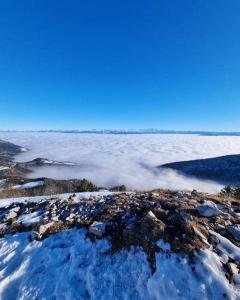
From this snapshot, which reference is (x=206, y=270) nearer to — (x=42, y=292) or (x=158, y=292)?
(x=158, y=292)

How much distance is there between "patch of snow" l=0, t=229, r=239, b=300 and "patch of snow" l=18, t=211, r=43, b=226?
1835 millimetres

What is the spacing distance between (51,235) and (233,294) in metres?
5.91

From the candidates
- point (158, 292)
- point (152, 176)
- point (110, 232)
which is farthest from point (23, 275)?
point (152, 176)

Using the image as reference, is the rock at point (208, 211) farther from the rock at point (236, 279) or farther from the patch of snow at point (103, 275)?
the rock at point (236, 279)

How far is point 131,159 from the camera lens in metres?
191

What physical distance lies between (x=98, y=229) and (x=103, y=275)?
5.53 feet

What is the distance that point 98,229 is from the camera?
7785 millimetres

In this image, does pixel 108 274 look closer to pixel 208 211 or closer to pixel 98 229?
pixel 98 229

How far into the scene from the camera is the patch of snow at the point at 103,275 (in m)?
5.56

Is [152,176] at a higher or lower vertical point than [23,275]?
lower

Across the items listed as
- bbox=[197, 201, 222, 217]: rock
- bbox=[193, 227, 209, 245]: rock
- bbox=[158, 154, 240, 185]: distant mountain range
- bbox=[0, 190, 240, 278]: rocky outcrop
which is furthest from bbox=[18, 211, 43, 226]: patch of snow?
bbox=[158, 154, 240, 185]: distant mountain range

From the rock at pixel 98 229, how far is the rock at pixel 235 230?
4057 millimetres

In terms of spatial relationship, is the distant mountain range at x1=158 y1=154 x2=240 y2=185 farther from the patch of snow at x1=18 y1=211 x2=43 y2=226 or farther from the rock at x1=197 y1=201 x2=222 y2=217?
the patch of snow at x1=18 y1=211 x2=43 y2=226

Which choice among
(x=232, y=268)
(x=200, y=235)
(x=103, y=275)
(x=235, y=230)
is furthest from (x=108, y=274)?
(x=235, y=230)
